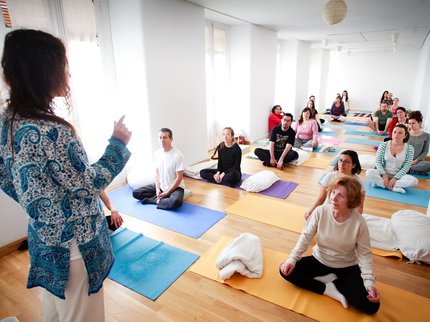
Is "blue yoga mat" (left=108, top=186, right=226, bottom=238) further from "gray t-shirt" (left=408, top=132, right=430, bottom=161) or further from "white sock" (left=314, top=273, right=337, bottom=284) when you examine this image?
"gray t-shirt" (left=408, top=132, right=430, bottom=161)

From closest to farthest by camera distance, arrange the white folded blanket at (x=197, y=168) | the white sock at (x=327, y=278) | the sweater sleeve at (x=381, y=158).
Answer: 1. the white sock at (x=327, y=278)
2. the sweater sleeve at (x=381, y=158)
3. the white folded blanket at (x=197, y=168)

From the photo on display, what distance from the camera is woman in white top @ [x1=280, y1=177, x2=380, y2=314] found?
170cm

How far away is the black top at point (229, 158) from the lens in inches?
155

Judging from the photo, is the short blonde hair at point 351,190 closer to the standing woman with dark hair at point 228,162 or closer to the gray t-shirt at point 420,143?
the standing woman with dark hair at point 228,162

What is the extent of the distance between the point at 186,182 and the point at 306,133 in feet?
9.58

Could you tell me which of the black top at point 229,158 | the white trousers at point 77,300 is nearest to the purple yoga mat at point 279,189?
the black top at point 229,158

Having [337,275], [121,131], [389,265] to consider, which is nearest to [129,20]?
[121,131]

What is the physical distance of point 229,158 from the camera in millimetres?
3969

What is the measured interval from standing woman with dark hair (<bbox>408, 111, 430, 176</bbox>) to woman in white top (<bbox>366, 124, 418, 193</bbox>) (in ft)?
2.28

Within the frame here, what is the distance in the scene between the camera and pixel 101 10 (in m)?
3.50

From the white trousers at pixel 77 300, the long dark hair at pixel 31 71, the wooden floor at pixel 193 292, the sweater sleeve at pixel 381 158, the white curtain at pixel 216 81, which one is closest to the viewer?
the long dark hair at pixel 31 71

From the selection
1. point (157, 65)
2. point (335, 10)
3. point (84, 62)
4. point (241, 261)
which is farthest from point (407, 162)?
point (84, 62)

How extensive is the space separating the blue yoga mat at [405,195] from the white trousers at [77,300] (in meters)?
3.46

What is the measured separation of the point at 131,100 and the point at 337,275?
321 cm
